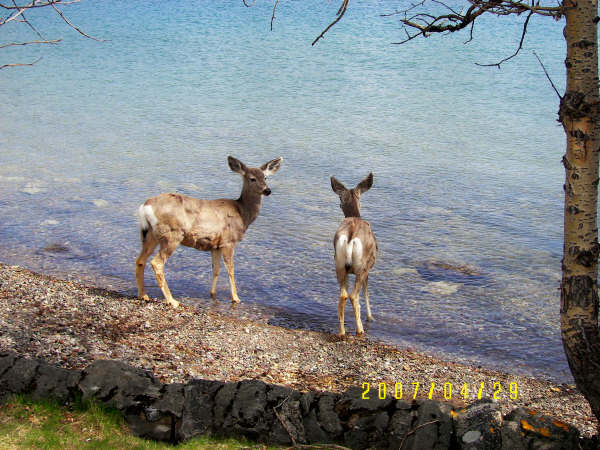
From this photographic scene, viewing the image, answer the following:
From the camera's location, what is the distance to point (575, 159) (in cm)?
472

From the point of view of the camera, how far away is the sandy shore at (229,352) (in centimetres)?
660

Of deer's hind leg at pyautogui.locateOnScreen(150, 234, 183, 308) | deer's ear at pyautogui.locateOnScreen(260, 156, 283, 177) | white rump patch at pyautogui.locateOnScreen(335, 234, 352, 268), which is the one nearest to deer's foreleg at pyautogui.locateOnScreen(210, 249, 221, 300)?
deer's hind leg at pyautogui.locateOnScreen(150, 234, 183, 308)

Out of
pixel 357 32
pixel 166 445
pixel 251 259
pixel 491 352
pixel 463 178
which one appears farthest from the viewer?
pixel 357 32

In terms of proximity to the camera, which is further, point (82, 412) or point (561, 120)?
point (82, 412)

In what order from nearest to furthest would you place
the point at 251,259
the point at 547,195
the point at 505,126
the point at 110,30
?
1. the point at 251,259
2. the point at 547,195
3. the point at 505,126
4. the point at 110,30

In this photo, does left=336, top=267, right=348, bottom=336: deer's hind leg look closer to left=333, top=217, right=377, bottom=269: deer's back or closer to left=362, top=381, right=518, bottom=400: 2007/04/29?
left=333, top=217, right=377, bottom=269: deer's back

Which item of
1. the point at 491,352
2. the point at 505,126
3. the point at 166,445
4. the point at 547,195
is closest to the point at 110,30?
the point at 505,126

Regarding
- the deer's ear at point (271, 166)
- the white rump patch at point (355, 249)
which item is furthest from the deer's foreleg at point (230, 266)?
the white rump patch at point (355, 249)

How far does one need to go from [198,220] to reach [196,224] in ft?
0.21

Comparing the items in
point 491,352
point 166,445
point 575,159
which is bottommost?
point 491,352

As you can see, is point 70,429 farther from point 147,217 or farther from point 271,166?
point 271,166

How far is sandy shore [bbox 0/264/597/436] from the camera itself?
6598mm

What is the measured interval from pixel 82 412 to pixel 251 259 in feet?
19.6

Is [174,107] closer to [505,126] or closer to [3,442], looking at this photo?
[505,126]
